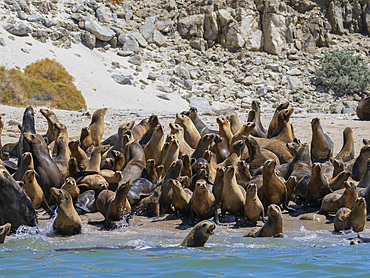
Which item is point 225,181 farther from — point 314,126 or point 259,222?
point 314,126

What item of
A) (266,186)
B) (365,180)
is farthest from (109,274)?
(365,180)

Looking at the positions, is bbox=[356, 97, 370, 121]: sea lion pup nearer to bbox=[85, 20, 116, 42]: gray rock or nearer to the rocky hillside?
the rocky hillside

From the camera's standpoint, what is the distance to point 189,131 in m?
10.1

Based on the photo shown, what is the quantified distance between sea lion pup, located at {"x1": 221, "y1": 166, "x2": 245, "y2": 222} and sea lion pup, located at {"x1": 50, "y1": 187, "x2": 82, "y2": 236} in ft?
5.76

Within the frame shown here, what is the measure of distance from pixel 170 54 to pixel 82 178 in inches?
968

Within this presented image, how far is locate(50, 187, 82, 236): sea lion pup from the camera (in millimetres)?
5898

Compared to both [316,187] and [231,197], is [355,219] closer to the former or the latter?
[316,187]

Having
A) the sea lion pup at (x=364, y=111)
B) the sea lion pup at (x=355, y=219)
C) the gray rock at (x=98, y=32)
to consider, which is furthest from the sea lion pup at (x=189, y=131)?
the gray rock at (x=98, y=32)

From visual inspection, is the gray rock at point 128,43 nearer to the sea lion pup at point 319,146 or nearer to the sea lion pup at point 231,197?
the sea lion pup at point 319,146

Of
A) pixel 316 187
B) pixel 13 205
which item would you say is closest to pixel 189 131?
pixel 316 187

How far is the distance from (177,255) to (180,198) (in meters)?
1.75

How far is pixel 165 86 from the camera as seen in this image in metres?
27.8

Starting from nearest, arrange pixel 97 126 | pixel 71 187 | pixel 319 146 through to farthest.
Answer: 1. pixel 71 187
2. pixel 319 146
3. pixel 97 126

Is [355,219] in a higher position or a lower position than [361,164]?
lower
